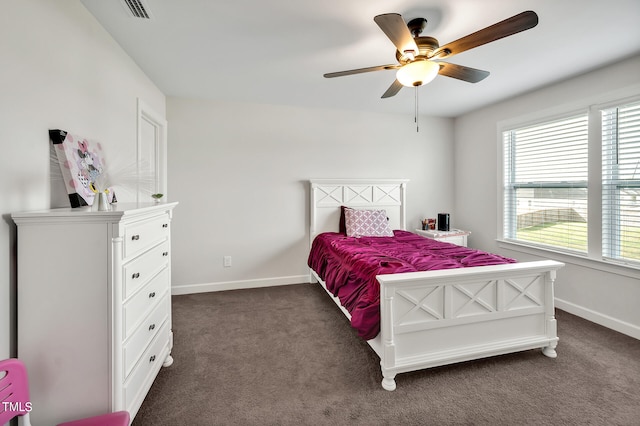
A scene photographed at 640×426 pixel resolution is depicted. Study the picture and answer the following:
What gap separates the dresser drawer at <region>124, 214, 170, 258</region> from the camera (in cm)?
143

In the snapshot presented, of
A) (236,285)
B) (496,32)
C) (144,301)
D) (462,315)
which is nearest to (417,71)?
(496,32)

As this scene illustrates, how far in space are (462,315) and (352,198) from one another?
233 centimetres

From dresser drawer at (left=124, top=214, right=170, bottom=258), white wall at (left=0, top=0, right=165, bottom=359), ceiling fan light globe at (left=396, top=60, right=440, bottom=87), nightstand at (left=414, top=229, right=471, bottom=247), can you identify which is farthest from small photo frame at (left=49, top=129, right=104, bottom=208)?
nightstand at (left=414, top=229, right=471, bottom=247)

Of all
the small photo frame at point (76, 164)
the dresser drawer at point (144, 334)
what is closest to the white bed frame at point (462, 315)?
the dresser drawer at point (144, 334)

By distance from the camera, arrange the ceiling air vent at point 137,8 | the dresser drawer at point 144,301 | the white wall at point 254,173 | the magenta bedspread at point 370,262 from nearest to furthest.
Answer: the dresser drawer at point 144,301 < the ceiling air vent at point 137,8 < the magenta bedspread at point 370,262 < the white wall at point 254,173

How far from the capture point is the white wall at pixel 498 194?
8.46 ft

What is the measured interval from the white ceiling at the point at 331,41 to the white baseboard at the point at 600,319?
2.29 m

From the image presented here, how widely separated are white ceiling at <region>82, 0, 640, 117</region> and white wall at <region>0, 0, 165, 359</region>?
310 mm

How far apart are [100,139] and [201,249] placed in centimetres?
187

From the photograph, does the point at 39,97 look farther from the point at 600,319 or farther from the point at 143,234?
the point at 600,319

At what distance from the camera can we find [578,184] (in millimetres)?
2979

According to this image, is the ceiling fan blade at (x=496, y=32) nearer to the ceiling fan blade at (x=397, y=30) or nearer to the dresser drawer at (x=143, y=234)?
A: the ceiling fan blade at (x=397, y=30)

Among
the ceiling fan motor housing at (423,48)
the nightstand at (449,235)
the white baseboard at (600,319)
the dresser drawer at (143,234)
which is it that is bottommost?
the white baseboard at (600,319)

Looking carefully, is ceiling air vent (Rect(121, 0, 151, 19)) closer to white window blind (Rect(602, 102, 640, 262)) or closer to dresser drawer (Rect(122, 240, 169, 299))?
dresser drawer (Rect(122, 240, 169, 299))
